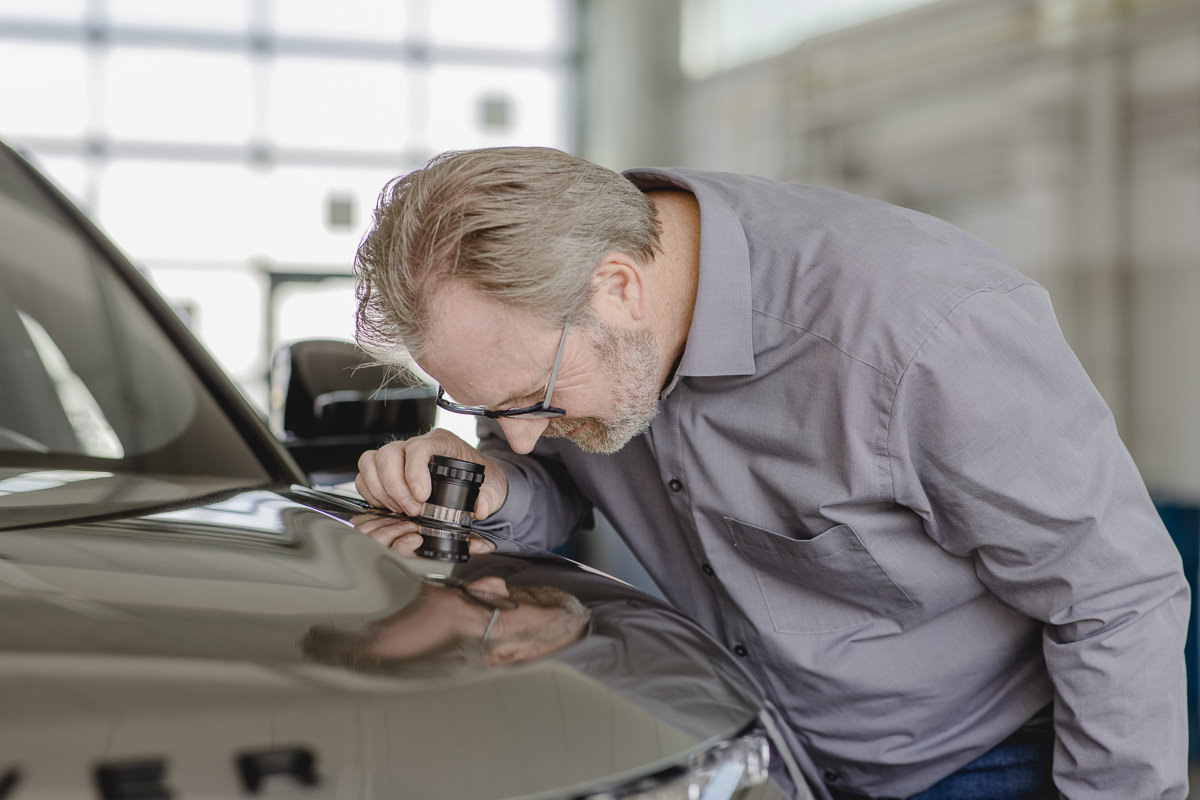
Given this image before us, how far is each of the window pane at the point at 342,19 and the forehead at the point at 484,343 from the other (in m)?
7.98

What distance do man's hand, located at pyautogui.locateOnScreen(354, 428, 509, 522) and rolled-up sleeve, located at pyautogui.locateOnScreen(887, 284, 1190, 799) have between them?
51 cm

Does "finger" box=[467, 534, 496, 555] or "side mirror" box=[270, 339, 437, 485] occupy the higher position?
"side mirror" box=[270, 339, 437, 485]

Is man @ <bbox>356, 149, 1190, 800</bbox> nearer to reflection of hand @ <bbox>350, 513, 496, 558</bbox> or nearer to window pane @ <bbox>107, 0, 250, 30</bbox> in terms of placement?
reflection of hand @ <bbox>350, 513, 496, 558</bbox>

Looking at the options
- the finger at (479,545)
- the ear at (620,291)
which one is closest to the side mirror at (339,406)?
the ear at (620,291)

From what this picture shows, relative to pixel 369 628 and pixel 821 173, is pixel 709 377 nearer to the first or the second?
pixel 369 628

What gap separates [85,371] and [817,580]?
37.2 inches

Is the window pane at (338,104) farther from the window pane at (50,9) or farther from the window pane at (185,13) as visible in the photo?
the window pane at (50,9)

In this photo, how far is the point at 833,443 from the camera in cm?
119

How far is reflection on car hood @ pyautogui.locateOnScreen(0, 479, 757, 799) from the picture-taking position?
0.54 metres

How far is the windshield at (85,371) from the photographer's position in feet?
3.84

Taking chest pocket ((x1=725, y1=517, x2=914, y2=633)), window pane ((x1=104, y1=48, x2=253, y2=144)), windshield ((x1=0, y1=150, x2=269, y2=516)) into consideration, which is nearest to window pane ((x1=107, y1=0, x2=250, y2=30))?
window pane ((x1=104, y1=48, x2=253, y2=144))

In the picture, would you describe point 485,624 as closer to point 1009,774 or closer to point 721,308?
point 721,308

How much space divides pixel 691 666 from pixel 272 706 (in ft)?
0.97

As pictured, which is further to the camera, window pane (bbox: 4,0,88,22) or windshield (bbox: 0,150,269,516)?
window pane (bbox: 4,0,88,22)
